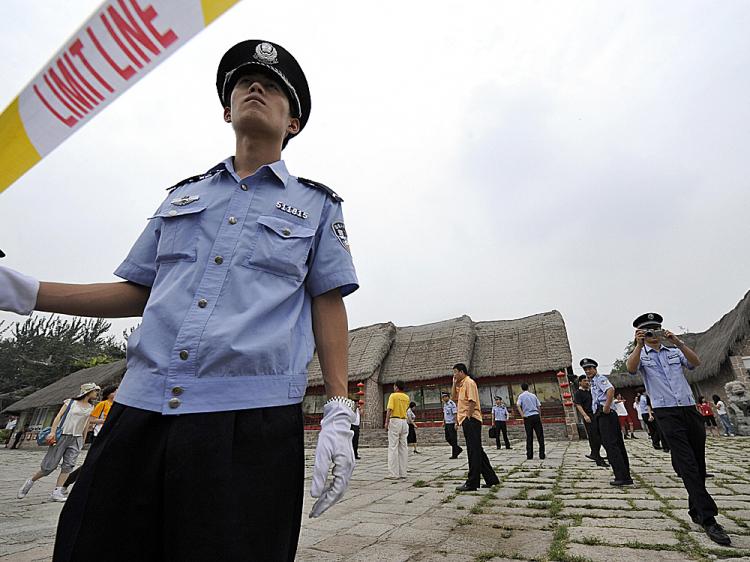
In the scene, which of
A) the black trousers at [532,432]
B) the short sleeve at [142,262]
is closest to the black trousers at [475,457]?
the black trousers at [532,432]

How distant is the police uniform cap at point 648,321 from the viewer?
14.4ft

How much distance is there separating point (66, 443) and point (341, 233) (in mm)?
7177

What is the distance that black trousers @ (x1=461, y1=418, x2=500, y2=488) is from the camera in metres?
5.69

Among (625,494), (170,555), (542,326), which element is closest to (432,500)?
(625,494)

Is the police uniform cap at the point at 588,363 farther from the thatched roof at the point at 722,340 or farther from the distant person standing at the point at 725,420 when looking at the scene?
the distant person standing at the point at 725,420

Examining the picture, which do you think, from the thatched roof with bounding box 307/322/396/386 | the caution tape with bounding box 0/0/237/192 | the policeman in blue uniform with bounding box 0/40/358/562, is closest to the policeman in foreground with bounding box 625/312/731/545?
the policeman in blue uniform with bounding box 0/40/358/562

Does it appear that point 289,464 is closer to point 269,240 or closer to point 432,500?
point 269,240

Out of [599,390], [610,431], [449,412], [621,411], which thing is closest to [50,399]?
[449,412]

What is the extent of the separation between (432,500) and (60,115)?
5210mm

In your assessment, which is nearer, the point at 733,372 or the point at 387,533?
the point at 387,533

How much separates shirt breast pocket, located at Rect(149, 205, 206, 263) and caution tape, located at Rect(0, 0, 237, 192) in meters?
1.01

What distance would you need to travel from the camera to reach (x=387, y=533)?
369cm

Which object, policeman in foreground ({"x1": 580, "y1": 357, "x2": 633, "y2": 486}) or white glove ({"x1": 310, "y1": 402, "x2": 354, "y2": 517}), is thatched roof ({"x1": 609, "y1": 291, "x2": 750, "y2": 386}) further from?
white glove ({"x1": 310, "y1": 402, "x2": 354, "y2": 517})

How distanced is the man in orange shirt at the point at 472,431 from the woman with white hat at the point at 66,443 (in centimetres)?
578
